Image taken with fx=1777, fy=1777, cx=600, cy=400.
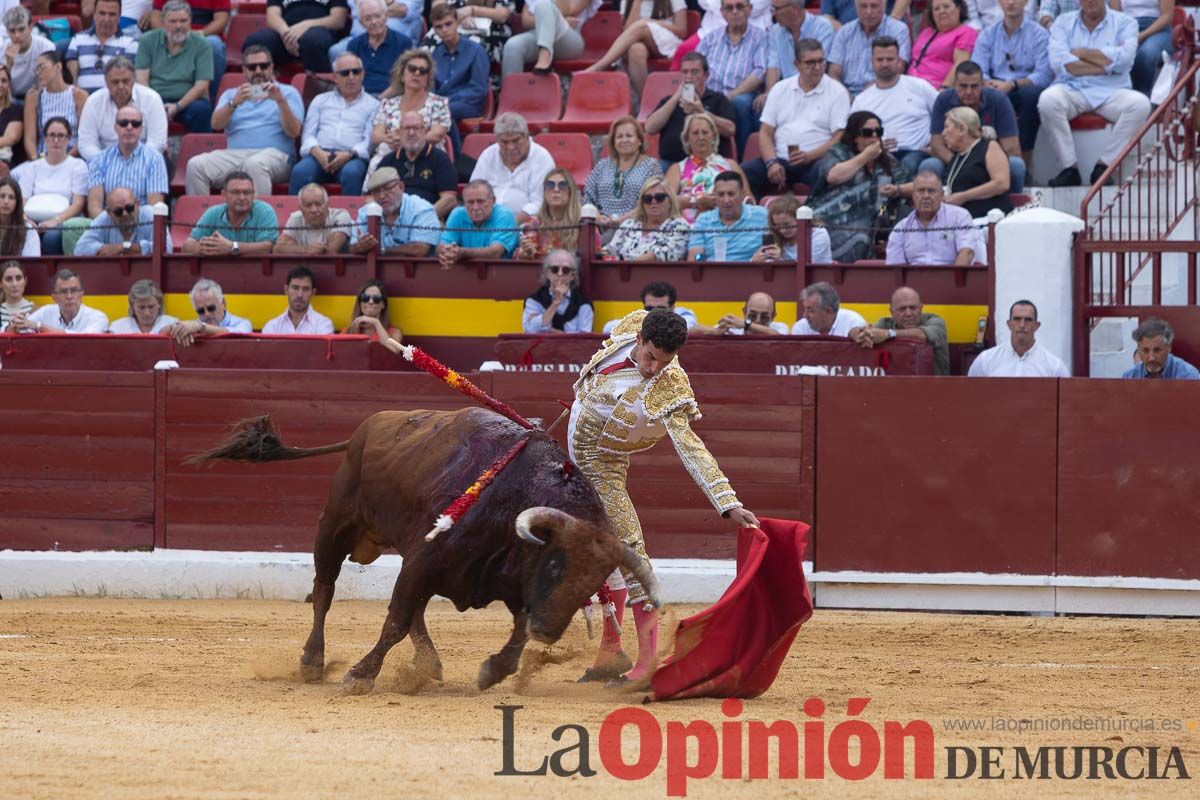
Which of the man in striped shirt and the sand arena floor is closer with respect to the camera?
the sand arena floor

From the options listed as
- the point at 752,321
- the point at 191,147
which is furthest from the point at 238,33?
the point at 752,321

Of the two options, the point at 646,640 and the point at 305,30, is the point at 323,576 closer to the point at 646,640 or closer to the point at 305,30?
the point at 646,640

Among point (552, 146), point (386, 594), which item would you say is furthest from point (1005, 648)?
point (552, 146)

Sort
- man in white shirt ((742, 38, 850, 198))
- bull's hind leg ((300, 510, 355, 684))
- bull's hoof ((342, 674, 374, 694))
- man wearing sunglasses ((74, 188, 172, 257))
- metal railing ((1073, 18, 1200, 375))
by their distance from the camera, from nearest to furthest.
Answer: bull's hoof ((342, 674, 374, 694)), bull's hind leg ((300, 510, 355, 684)), metal railing ((1073, 18, 1200, 375)), man in white shirt ((742, 38, 850, 198)), man wearing sunglasses ((74, 188, 172, 257))

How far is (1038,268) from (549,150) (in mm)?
3575

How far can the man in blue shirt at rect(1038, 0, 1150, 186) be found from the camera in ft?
35.1

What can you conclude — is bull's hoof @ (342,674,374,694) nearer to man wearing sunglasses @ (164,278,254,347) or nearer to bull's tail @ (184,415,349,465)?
bull's tail @ (184,415,349,465)

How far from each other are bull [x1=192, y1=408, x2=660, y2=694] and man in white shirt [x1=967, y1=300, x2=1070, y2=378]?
3685mm

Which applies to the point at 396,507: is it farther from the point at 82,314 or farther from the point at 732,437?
the point at 82,314

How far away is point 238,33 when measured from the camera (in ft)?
43.9

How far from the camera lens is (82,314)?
1041 cm

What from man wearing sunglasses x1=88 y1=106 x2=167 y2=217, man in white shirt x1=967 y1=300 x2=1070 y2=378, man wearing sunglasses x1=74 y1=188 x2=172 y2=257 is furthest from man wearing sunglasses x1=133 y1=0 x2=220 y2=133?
man in white shirt x1=967 y1=300 x2=1070 y2=378

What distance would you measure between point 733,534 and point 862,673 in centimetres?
242

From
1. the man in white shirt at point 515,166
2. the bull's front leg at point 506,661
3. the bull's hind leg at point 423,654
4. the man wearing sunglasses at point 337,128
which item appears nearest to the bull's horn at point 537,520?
the bull's front leg at point 506,661
